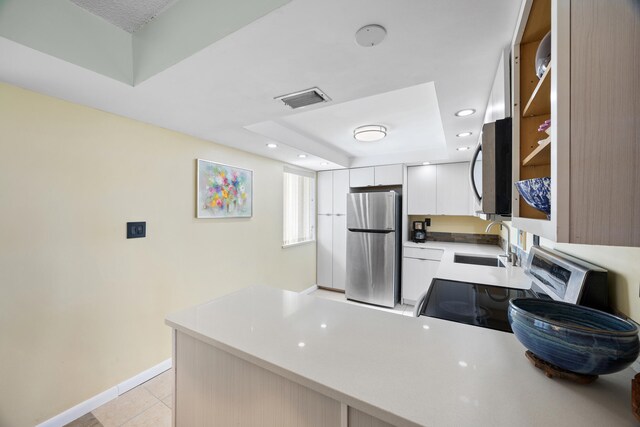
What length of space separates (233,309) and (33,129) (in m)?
1.62

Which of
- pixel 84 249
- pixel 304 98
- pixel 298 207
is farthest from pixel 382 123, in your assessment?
pixel 84 249

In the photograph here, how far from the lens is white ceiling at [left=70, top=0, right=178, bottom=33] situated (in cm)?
122

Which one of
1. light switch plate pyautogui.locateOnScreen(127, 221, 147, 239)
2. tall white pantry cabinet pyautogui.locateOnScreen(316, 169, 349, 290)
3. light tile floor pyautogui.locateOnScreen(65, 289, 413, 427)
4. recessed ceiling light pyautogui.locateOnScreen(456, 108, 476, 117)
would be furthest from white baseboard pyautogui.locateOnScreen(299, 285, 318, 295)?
recessed ceiling light pyautogui.locateOnScreen(456, 108, 476, 117)

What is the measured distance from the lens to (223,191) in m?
2.70

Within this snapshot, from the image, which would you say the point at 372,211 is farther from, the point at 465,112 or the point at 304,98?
the point at 304,98

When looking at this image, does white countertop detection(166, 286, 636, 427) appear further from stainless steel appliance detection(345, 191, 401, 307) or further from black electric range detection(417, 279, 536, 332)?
stainless steel appliance detection(345, 191, 401, 307)

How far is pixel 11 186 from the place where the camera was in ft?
4.72

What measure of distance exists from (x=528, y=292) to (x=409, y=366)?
124 cm

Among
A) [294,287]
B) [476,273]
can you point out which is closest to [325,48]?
[476,273]

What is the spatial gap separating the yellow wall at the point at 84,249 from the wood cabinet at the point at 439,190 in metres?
2.82

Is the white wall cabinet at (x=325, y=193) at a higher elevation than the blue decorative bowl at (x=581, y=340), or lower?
higher

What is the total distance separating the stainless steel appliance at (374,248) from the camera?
3.65 meters

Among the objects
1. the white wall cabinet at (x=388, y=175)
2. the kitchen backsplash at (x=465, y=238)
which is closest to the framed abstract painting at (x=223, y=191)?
the white wall cabinet at (x=388, y=175)

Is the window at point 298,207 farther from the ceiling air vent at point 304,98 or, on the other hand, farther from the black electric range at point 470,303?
the black electric range at point 470,303
